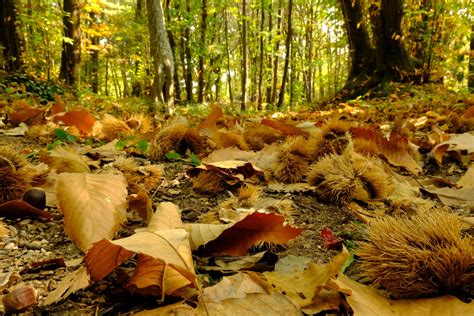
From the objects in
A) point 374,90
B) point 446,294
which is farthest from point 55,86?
point 446,294

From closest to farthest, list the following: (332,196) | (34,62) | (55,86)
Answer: (332,196)
(55,86)
(34,62)

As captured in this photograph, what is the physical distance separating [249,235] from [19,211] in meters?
0.72

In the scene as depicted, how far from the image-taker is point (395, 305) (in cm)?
80

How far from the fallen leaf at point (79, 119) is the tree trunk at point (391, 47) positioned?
287 inches

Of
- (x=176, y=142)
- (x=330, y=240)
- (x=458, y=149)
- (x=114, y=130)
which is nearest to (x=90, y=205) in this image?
(x=330, y=240)

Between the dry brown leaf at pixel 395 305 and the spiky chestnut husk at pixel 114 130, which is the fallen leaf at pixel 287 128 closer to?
the spiky chestnut husk at pixel 114 130

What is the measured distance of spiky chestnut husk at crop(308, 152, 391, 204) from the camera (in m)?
1.60

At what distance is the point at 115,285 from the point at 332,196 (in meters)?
1.01

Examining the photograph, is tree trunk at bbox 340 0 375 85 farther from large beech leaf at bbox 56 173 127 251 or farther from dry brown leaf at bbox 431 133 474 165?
large beech leaf at bbox 56 173 127 251

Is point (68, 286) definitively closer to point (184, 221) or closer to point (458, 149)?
point (184, 221)

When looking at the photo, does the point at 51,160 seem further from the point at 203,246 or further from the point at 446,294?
the point at 446,294

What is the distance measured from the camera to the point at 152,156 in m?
2.33

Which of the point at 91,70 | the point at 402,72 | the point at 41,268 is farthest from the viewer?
the point at 91,70

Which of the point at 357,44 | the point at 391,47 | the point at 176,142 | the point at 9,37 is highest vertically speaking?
the point at 9,37
